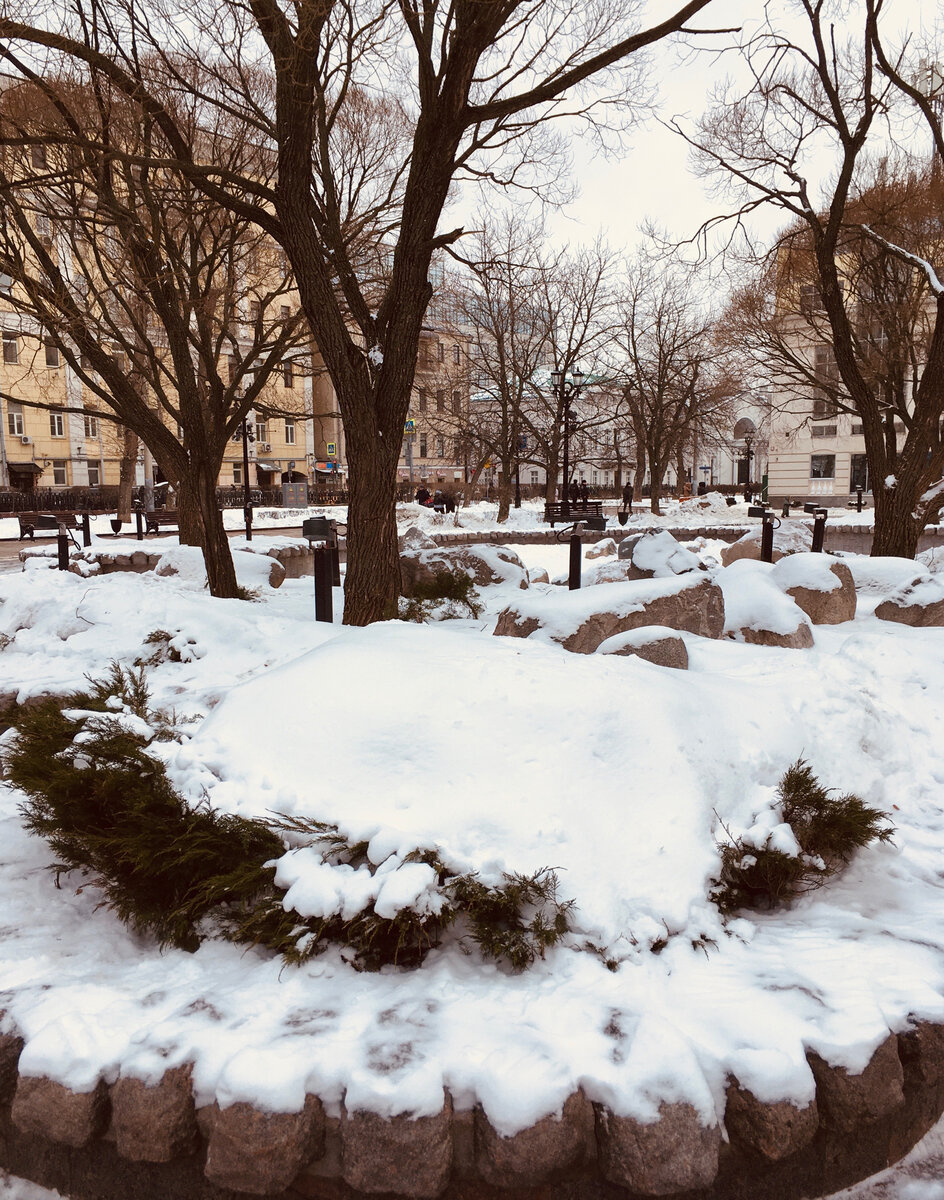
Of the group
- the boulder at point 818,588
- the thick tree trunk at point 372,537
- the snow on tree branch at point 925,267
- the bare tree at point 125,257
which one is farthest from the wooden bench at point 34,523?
the snow on tree branch at point 925,267

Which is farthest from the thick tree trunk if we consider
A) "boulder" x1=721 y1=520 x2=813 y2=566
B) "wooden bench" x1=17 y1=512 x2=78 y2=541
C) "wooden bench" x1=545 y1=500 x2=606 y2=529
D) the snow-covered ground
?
"wooden bench" x1=17 y1=512 x2=78 y2=541

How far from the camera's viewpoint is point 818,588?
24.7 feet

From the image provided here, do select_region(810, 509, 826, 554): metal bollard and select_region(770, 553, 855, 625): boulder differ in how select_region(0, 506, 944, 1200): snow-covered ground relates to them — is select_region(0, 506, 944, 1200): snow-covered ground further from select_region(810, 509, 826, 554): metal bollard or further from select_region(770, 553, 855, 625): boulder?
select_region(810, 509, 826, 554): metal bollard

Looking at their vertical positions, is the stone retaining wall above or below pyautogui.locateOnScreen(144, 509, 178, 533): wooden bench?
below

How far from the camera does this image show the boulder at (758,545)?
42.7 ft

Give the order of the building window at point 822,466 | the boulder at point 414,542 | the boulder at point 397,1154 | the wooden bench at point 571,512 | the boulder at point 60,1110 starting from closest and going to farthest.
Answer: the boulder at point 397,1154 < the boulder at point 60,1110 < the boulder at point 414,542 < the wooden bench at point 571,512 < the building window at point 822,466

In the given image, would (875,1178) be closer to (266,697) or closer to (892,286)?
(266,697)

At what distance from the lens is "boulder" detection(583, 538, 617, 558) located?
1694 cm

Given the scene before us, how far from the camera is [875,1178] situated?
7.40ft

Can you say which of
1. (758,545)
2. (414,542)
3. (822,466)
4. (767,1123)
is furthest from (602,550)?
(822,466)

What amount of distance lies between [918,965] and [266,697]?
2.70 meters

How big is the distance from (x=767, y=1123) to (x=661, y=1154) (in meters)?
0.31

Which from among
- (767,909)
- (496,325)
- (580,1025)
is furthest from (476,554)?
(496,325)

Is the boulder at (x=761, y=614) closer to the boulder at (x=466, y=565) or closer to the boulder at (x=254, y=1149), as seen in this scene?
the boulder at (x=466, y=565)
